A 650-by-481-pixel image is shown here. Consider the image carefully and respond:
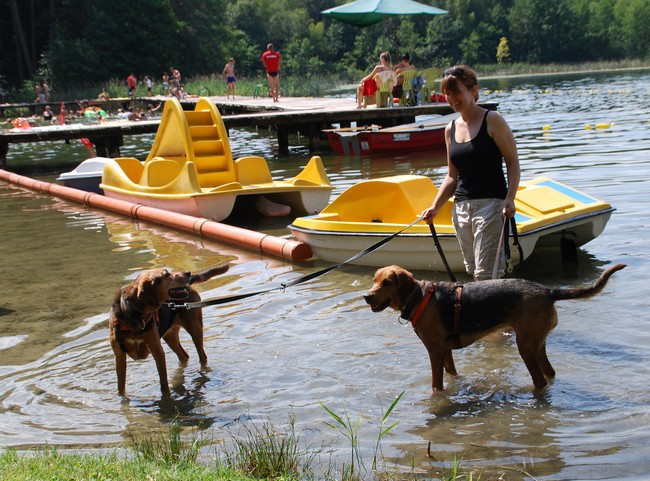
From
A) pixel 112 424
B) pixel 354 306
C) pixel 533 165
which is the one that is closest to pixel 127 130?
pixel 533 165

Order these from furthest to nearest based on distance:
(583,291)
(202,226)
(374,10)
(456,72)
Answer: (374,10), (202,226), (456,72), (583,291)

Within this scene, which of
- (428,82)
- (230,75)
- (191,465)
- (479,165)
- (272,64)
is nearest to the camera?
(191,465)

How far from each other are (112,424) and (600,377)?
343cm

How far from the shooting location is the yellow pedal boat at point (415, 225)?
8703mm

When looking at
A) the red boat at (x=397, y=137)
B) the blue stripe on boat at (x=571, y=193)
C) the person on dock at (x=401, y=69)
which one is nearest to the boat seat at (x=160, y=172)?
the blue stripe on boat at (x=571, y=193)

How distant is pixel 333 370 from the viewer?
6484 millimetres

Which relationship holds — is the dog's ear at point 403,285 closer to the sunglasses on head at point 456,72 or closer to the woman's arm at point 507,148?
the woman's arm at point 507,148

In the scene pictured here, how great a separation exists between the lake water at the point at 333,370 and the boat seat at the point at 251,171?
1957mm

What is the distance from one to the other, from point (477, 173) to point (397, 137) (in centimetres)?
1497

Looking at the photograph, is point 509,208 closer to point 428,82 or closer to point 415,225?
point 415,225

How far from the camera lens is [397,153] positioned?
70.0ft

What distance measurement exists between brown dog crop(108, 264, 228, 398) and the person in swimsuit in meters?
2.04

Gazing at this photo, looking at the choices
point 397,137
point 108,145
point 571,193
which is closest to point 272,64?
point 108,145

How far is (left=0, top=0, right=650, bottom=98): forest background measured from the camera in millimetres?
65062
